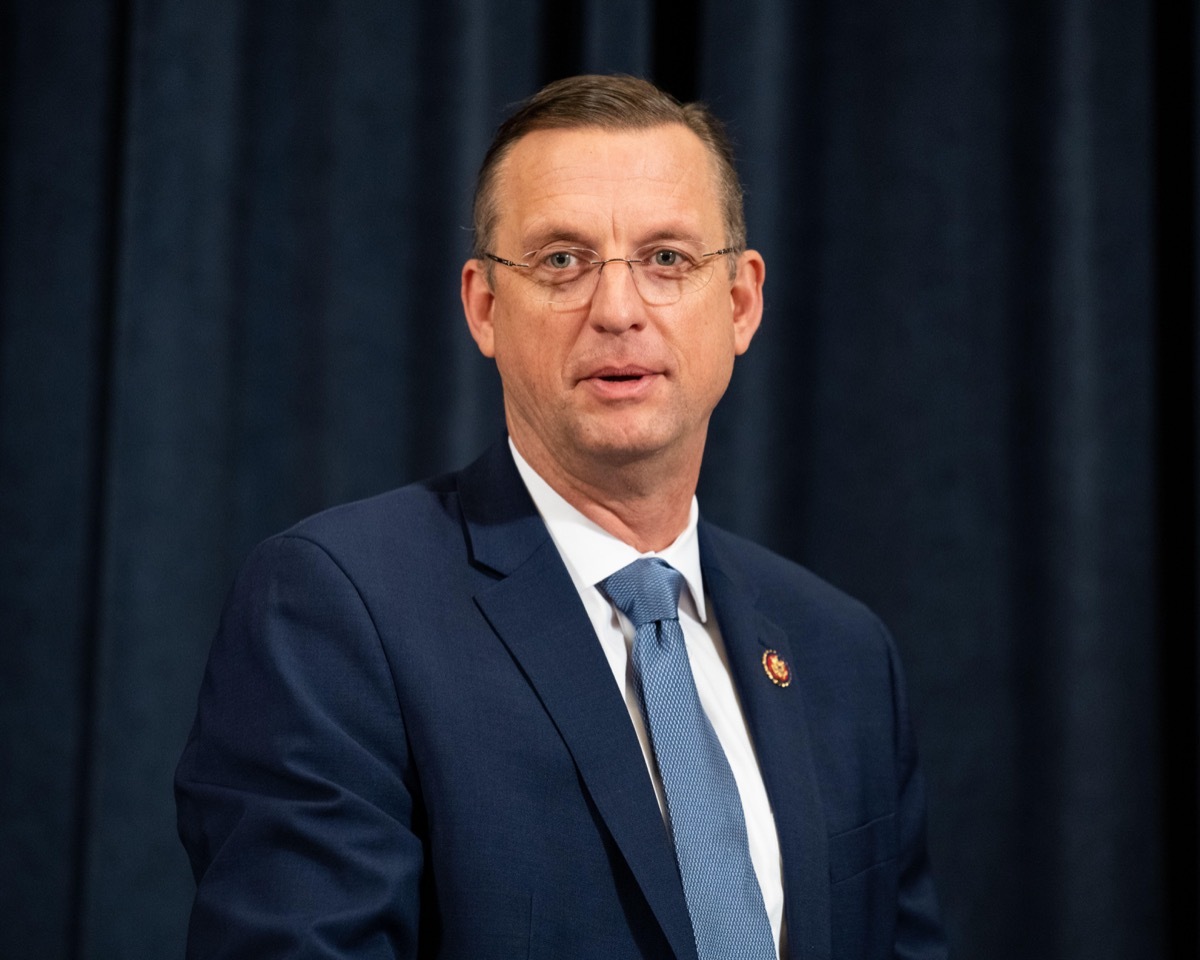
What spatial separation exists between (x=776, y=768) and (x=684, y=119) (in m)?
0.72

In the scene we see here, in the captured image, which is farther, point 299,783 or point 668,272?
point 668,272

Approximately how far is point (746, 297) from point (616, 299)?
0.28 metres

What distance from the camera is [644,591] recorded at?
4.68 feet

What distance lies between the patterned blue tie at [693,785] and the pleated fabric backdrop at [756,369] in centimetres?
84

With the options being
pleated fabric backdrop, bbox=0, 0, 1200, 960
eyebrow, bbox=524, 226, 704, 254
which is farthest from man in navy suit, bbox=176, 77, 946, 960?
pleated fabric backdrop, bbox=0, 0, 1200, 960

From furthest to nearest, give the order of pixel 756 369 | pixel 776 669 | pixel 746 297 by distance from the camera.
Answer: pixel 756 369 → pixel 746 297 → pixel 776 669

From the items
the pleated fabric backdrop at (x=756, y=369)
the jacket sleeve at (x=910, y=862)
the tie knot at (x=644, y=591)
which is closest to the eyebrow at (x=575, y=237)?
the tie knot at (x=644, y=591)

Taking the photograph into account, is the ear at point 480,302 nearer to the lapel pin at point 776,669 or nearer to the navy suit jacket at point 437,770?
the navy suit jacket at point 437,770

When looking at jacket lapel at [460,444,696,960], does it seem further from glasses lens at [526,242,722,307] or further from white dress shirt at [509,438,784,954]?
glasses lens at [526,242,722,307]

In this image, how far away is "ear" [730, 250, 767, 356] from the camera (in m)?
1.64

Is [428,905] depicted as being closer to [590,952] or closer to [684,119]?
[590,952]

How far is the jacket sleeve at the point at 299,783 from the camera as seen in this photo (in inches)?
45.2

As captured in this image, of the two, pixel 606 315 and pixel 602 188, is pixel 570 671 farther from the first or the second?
pixel 602 188

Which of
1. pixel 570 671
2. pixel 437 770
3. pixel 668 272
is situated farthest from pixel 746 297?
pixel 437 770
